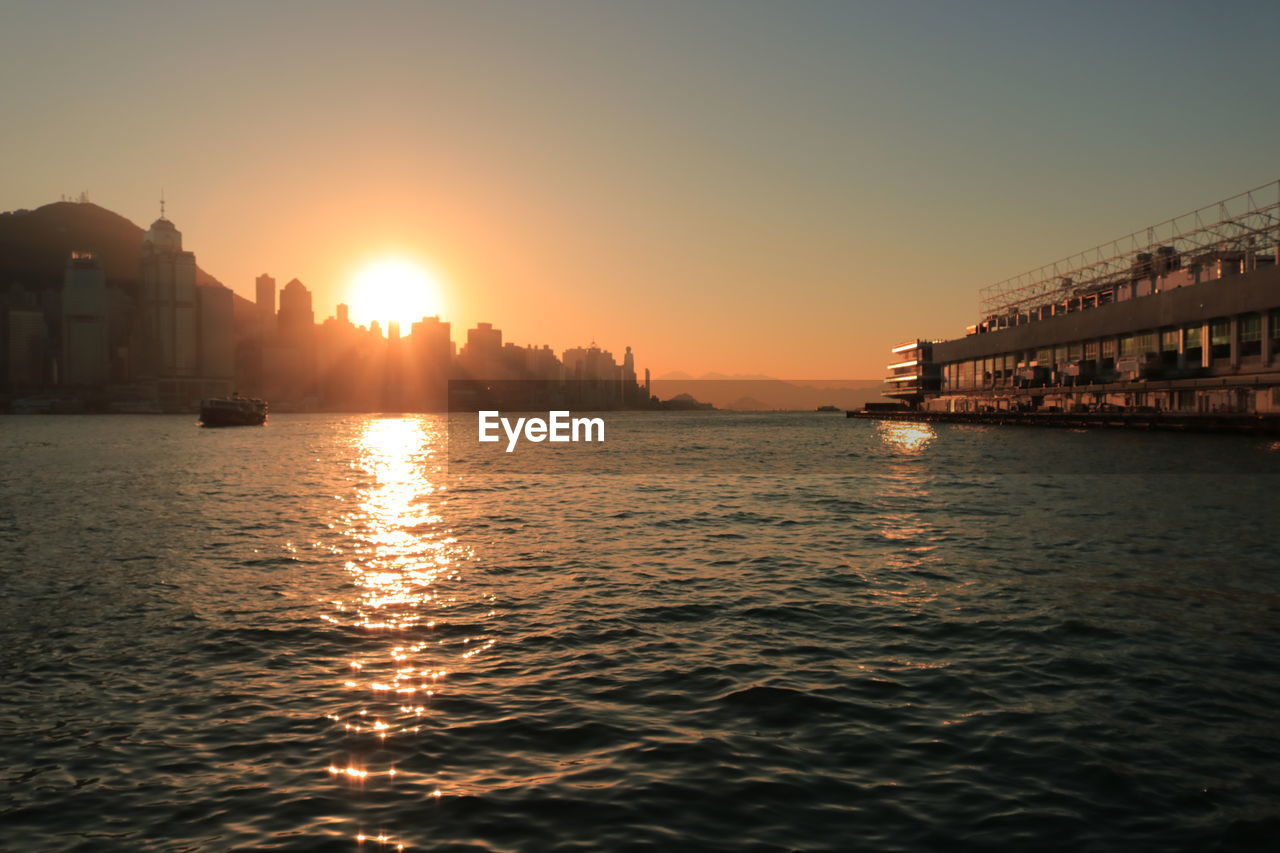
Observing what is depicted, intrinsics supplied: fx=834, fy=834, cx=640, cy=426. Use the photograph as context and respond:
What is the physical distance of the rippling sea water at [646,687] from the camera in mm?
9641

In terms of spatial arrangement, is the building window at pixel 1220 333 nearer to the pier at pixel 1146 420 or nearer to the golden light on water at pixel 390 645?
the pier at pixel 1146 420

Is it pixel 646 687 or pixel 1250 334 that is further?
pixel 1250 334

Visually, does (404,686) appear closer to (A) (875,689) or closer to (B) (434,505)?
(A) (875,689)

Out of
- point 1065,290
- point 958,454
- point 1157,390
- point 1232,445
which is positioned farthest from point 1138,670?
point 1065,290

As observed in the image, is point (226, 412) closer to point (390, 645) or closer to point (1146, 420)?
point (1146, 420)

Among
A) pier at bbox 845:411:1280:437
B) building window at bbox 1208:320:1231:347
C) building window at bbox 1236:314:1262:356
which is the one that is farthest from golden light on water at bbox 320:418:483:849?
building window at bbox 1208:320:1231:347

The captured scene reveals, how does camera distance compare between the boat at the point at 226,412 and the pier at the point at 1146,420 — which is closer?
the pier at the point at 1146,420

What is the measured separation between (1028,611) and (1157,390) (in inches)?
4285

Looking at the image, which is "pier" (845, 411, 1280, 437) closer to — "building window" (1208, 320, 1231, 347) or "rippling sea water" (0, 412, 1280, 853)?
"building window" (1208, 320, 1231, 347)

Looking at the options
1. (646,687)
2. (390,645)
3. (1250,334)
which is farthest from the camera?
(1250,334)

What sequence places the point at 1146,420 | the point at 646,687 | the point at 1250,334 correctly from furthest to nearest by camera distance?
the point at 1146,420, the point at 1250,334, the point at 646,687

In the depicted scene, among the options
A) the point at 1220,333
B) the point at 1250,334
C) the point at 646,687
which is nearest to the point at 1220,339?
the point at 1220,333

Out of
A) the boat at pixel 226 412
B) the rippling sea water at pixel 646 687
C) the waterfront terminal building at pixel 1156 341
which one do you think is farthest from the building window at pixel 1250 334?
the boat at pixel 226 412

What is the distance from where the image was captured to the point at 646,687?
559 inches
